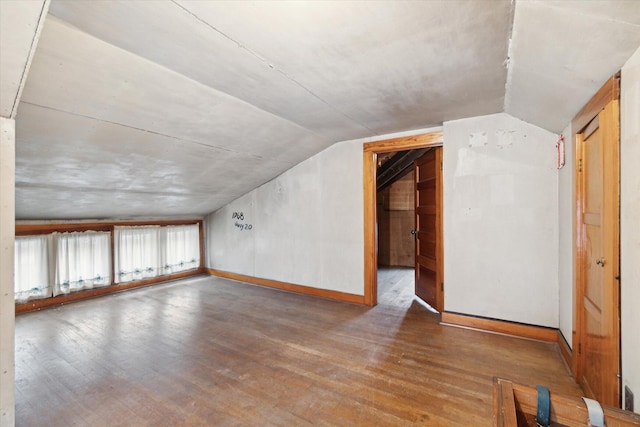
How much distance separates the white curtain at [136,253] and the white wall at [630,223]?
544 cm

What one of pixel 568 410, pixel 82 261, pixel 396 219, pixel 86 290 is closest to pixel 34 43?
pixel 568 410

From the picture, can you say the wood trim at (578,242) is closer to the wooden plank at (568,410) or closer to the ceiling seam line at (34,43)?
the wooden plank at (568,410)

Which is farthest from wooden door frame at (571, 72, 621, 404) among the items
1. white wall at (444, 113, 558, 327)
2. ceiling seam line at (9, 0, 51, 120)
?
ceiling seam line at (9, 0, 51, 120)

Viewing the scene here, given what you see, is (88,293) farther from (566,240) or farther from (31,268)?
(566,240)

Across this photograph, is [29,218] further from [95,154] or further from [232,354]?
[232,354]

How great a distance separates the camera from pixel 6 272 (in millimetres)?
1339

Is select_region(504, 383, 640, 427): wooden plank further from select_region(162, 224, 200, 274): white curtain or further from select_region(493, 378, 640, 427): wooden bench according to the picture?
select_region(162, 224, 200, 274): white curtain

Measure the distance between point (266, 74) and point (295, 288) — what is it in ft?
10.3

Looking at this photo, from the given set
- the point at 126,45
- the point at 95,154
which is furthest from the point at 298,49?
the point at 95,154

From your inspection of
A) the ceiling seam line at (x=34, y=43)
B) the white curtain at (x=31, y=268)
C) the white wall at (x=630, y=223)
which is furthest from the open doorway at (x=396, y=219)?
the white curtain at (x=31, y=268)

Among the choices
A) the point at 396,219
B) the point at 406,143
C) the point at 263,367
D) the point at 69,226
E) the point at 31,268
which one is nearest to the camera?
the point at 263,367

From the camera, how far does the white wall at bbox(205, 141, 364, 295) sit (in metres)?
3.80

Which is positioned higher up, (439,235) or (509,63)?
(509,63)

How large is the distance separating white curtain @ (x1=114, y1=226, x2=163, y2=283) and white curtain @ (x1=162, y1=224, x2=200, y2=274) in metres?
0.13
